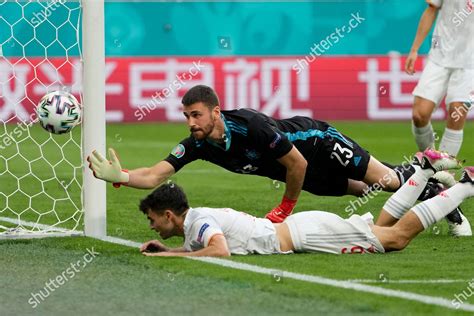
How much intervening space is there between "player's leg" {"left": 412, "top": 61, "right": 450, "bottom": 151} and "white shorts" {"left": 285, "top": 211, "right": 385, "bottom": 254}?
271 cm

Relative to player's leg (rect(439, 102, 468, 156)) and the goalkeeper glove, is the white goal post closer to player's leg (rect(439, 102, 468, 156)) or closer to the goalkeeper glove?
the goalkeeper glove

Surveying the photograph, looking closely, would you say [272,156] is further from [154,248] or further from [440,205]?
[440,205]

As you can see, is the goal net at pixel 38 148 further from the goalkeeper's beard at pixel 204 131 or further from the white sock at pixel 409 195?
the white sock at pixel 409 195

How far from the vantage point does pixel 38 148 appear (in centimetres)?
1688

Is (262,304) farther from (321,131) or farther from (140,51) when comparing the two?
(140,51)

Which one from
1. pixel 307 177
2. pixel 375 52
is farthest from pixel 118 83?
pixel 307 177

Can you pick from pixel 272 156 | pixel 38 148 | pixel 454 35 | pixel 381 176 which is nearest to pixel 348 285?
pixel 272 156

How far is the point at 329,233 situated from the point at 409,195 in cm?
72

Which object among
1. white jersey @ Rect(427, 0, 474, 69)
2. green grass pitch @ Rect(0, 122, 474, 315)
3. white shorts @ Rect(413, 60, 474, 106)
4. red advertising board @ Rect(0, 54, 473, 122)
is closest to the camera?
green grass pitch @ Rect(0, 122, 474, 315)

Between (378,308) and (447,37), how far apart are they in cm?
509

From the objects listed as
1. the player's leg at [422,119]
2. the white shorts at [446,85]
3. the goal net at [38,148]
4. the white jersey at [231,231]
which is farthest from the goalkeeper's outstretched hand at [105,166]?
the white shorts at [446,85]

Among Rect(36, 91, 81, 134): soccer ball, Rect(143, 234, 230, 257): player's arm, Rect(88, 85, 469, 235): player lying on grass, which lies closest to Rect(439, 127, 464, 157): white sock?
Rect(88, 85, 469, 235): player lying on grass

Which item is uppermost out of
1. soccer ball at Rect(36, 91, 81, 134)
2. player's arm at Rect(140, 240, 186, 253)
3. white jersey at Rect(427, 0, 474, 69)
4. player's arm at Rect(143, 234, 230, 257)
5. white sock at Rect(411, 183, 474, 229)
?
white jersey at Rect(427, 0, 474, 69)

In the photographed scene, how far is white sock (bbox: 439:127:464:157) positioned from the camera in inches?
395
